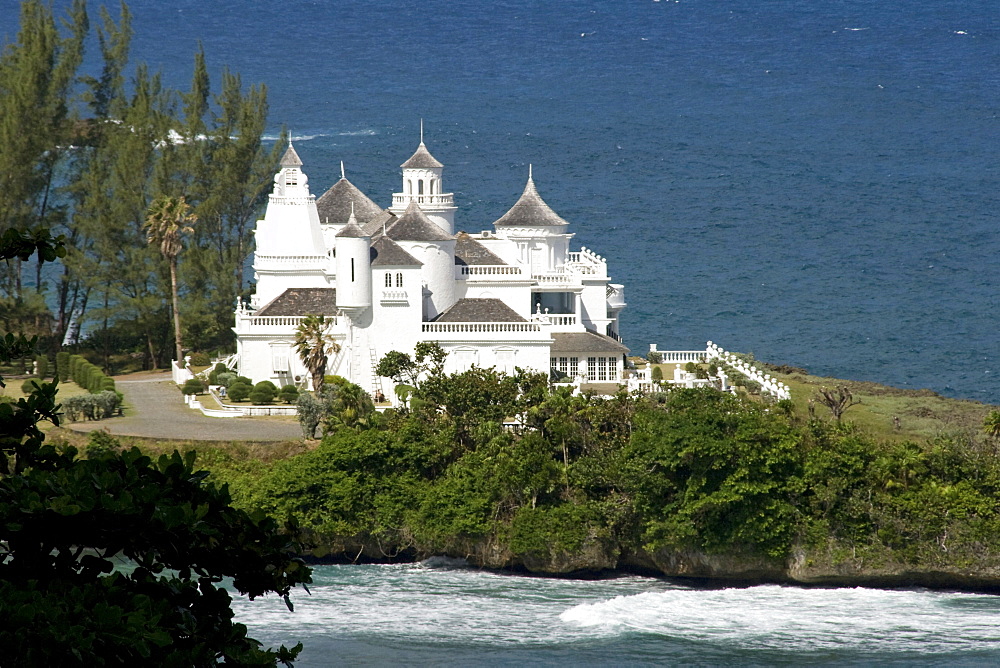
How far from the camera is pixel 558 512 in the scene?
2000 inches

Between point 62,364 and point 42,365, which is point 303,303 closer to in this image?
point 42,365

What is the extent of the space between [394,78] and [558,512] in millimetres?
140381

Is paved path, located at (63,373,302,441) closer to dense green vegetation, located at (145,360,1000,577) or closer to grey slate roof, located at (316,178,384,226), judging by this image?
dense green vegetation, located at (145,360,1000,577)

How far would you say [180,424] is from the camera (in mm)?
59281

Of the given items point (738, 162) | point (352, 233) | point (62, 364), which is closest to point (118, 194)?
point (62, 364)

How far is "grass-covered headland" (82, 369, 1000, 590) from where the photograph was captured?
4941cm

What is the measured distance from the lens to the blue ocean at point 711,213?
1789 inches

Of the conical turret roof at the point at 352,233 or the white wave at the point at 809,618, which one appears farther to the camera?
the conical turret roof at the point at 352,233

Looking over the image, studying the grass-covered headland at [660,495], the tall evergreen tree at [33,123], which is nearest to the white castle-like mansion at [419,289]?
the grass-covered headland at [660,495]

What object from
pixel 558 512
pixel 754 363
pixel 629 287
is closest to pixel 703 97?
pixel 629 287

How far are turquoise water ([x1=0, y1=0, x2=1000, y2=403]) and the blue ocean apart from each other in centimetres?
38

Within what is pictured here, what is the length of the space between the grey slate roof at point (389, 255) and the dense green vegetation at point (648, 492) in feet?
32.9

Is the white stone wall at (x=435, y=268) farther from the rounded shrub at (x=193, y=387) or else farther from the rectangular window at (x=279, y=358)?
the rounded shrub at (x=193, y=387)

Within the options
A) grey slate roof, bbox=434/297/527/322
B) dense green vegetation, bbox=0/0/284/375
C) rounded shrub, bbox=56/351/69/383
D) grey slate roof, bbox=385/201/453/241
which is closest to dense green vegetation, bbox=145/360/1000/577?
grey slate roof, bbox=434/297/527/322
